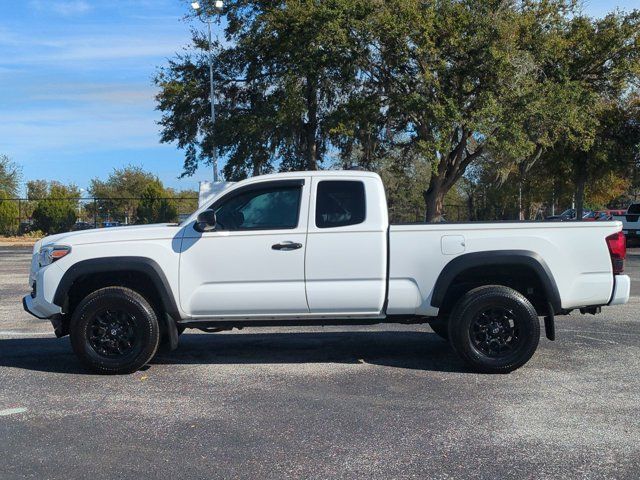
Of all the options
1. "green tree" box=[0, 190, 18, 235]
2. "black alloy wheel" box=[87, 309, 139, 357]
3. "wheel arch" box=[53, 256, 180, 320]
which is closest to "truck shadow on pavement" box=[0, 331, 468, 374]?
"black alloy wheel" box=[87, 309, 139, 357]

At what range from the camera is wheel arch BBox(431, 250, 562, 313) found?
6672 millimetres

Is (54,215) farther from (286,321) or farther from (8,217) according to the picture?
(286,321)

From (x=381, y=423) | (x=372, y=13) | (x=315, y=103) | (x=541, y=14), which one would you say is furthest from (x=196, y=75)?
(x=381, y=423)

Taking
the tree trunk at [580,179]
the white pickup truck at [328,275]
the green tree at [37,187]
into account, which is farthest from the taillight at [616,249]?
the green tree at [37,187]

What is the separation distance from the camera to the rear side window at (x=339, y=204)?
6895 millimetres

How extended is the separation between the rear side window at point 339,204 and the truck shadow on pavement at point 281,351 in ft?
5.27

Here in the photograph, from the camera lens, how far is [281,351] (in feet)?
26.3

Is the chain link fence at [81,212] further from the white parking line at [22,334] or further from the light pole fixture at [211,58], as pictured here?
the white parking line at [22,334]

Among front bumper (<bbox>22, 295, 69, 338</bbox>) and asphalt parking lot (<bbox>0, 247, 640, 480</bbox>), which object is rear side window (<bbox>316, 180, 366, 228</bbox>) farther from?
front bumper (<bbox>22, 295, 69, 338</bbox>)

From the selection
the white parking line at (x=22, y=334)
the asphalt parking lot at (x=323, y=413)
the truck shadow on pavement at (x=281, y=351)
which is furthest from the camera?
the white parking line at (x=22, y=334)

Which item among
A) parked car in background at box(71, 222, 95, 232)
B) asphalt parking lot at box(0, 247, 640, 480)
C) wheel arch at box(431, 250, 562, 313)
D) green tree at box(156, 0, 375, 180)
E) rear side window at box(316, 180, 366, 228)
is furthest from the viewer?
parked car in background at box(71, 222, 95, 232)

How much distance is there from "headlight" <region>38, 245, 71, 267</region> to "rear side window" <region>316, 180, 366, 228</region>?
2.53 meters

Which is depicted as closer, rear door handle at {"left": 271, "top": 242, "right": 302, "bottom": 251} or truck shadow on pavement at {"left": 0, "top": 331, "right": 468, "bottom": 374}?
rear door handle at {"left": 271, "top": 242, "right": 302, "bottom": 251}

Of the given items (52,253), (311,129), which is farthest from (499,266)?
(311,129)
